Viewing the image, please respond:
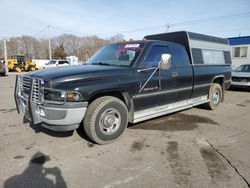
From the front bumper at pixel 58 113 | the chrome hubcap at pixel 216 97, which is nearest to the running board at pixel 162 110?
the chrome hubcap at pixel 216 97

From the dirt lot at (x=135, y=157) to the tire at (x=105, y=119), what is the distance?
0.62ft

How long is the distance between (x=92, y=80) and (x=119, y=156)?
1.32 m

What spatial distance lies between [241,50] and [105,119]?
66.1 ft

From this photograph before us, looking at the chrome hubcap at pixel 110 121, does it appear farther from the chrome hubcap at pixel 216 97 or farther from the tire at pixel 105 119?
the chrome hubcap at pixel 216 97

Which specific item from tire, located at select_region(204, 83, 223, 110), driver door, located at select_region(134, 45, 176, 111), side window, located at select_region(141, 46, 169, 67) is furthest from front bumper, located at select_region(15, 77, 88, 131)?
tire, located at select_region(204, 83, 223, 110)

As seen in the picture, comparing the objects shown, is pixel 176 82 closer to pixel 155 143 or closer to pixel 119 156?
pixel 155 143

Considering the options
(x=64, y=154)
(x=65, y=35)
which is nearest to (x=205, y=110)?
(x=64, y=154)

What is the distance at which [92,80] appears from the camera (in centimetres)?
377

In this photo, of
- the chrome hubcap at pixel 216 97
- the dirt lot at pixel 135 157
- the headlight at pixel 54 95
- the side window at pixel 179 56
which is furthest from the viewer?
the chrome hubcap at pixel 216 97

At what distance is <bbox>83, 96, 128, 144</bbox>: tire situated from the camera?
389 centimetres

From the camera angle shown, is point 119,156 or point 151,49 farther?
point 151,49

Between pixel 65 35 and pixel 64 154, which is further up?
pixel 65 35

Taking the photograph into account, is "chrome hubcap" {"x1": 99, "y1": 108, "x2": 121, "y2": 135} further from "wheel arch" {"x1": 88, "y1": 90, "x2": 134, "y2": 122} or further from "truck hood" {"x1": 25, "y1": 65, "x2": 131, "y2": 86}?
"truck hood" {"x1": 25, "y1": 65, "x2": 131, "y2": 86}

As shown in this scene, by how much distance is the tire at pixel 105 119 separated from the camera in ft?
12.8
